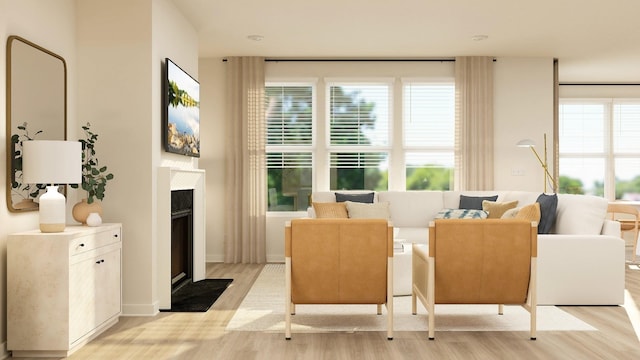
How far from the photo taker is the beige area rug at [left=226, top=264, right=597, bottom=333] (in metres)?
4.25

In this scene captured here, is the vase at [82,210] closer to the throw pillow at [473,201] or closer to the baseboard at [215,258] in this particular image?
the baseboard at [215,258]

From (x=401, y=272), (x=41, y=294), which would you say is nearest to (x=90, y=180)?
(x=41, y=294)

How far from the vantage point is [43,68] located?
13.1 feet

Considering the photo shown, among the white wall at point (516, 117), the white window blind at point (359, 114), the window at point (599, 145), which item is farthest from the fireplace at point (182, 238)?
the window at point (599, 145)

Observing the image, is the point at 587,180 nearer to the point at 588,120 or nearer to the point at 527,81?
the point at 588,120

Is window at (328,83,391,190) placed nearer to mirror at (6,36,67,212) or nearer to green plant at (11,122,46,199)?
mirror at (6,36,67,212)

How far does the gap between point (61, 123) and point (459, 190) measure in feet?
17.1

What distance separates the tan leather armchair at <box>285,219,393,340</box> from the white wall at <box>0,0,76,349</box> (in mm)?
1732

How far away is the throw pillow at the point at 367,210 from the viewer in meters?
6.79

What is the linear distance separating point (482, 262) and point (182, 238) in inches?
127

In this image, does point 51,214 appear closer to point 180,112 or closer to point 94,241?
point 94,241

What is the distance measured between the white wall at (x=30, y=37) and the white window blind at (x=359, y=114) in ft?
13.0

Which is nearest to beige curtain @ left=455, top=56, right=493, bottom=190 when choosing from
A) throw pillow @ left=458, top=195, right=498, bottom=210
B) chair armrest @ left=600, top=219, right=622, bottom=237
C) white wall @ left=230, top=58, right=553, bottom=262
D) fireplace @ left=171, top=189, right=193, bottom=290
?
white wall @ left=230, top=58, right=553, bottom=262

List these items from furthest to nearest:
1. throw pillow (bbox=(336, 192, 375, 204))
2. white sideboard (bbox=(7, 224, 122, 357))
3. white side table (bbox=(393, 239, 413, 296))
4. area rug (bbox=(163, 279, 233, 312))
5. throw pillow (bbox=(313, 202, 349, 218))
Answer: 1. throw pillow (bbox=(336, 192, 375, 204))
2. throw pillow (bbox=(313, 202, 349, 218))
3. white side table (bbox=(393, 239, 413, 296))
4. area rug (bbox=(163, 279, 233, 312))
5. white sideboard (bbox=(7, 224, 122, 357))
